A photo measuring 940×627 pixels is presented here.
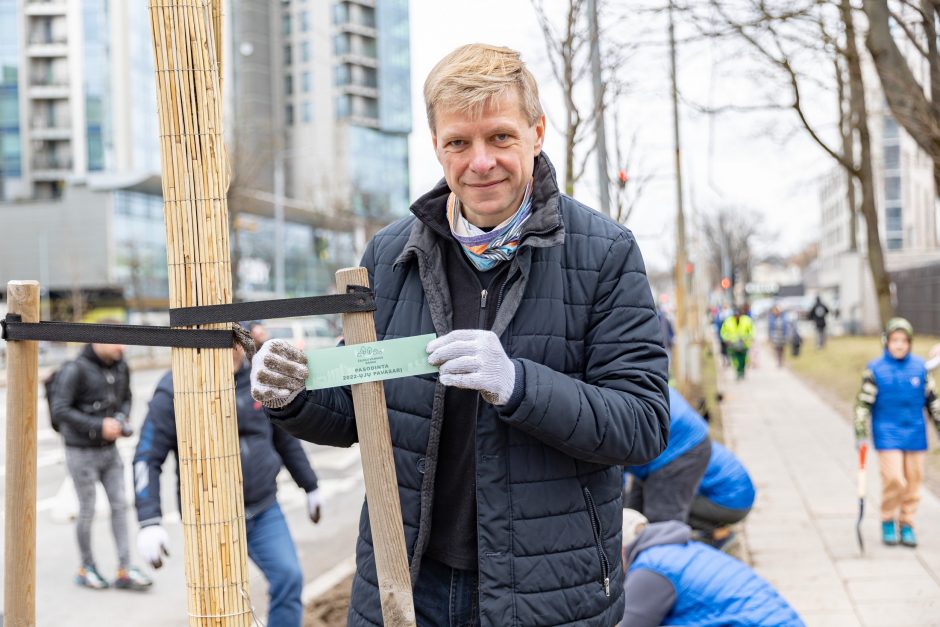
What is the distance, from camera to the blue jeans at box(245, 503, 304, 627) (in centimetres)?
445

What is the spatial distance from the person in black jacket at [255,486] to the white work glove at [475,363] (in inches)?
111

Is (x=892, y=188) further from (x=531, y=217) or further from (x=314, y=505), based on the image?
(x=531, y=217)

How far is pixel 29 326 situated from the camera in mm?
2014

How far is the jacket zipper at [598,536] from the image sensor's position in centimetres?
195

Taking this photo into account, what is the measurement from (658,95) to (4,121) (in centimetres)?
5944

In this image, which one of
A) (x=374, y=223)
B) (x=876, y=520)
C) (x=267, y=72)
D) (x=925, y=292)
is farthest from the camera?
(x=267, y=72)

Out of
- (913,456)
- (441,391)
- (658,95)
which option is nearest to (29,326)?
(441,391)

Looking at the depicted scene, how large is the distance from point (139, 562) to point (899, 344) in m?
6.00

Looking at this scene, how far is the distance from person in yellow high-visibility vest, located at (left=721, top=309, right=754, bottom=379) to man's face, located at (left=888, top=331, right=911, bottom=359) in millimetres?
13704

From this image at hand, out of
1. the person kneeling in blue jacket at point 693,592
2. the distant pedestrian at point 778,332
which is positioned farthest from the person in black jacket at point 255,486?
the distant pedestrian at point 778,332

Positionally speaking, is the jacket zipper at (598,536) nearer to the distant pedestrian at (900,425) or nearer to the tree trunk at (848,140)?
the distant pedestrian at (900,425)

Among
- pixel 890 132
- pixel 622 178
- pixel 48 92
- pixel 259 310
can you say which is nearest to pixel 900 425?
pixel 622 178

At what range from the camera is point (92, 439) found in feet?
21.4

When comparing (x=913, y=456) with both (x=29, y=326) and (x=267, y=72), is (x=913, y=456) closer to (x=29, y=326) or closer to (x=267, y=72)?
(x=29, y=326)
